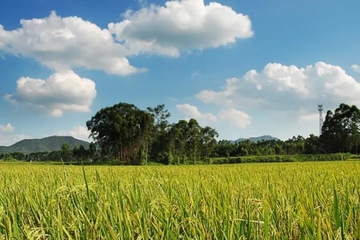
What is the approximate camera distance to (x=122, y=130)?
222ft

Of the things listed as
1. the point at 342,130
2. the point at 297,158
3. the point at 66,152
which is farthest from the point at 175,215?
the point at 66,152

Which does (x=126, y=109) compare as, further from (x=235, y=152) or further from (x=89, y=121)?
(x=235, y=152)

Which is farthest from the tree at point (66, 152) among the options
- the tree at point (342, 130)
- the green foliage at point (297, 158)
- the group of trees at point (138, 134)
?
the tree at point (342, 130)

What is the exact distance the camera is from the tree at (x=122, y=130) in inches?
2694

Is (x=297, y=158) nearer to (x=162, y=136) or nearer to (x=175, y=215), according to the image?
(x=162, y=136)

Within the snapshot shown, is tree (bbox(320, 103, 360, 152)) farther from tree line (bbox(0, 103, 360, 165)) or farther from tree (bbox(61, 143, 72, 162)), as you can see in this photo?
tree (bbox(61, 143, 72, 162))

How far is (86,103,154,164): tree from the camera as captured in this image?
6844 cm

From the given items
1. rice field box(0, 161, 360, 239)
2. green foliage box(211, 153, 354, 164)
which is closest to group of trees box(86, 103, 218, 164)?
green foliage box(211, 153, 354, 164)

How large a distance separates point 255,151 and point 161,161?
50336 millimetres

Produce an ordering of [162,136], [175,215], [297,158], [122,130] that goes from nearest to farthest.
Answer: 1. [175,215]
2. [297,158]
3. [122,130]
4. [162,136]

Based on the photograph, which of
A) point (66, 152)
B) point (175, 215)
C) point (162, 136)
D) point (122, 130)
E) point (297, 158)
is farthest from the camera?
point (66, 152)

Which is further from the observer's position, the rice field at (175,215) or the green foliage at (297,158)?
the green foliage at (297,158)

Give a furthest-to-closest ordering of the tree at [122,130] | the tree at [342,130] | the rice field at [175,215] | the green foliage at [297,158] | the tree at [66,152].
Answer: the tree at [66,152] → the tree at [342,130] → the tree at [122,130] → the green foliage at [297,158] → the rice field at [175,215]

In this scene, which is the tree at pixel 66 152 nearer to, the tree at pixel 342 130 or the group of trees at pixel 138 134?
the group of trees at pixel 138 134
